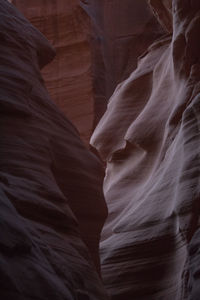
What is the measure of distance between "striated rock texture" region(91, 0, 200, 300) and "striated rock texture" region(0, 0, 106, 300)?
144 centimetres

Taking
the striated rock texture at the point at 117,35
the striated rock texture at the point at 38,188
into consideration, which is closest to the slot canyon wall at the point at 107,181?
the striated rock texture at the point at 38,188

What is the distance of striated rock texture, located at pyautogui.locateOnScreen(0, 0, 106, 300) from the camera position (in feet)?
19.9

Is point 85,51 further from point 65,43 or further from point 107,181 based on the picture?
point 107,181

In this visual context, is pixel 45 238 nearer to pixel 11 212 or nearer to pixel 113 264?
pixel 11 212

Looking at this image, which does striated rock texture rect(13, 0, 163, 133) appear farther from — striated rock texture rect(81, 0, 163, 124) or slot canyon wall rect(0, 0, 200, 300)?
slot canyon wall rect(0, 0, 200, 300)

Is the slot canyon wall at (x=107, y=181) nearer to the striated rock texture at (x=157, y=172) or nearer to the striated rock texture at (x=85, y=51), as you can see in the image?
the striated rock texture at (x=157, y=172)

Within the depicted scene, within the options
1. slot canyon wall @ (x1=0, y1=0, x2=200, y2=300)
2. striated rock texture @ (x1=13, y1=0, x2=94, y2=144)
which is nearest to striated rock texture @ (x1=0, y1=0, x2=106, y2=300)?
slot canyon wall @ (x1=0, y1=0, x2=200, y2=300)

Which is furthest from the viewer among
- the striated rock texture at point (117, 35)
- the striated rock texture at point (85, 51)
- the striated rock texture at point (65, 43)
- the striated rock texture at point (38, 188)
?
the striated rock texture at point (117, 35)

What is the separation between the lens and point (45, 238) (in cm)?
757

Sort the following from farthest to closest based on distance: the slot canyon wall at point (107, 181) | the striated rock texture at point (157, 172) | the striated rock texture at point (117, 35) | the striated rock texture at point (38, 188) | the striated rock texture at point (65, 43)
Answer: the striated rock texture at point (117, 35)
the striated rock texture at point (65, 43)
the striated rock texture at point (157, 172)
the slot canyon wall at point (107, 181)
the striated rock texture at point (38, 188)

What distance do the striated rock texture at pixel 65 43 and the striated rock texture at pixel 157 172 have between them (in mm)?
5367

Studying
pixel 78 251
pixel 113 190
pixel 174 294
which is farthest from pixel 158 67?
pixel 78 251

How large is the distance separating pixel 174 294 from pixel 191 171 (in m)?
2.33

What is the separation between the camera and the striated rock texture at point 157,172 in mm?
10406
